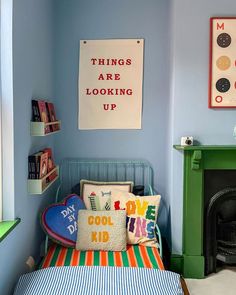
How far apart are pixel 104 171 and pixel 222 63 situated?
1.34m

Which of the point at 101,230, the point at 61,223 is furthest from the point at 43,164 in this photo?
the point at 101,230

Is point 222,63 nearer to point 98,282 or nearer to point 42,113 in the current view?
point 42,113

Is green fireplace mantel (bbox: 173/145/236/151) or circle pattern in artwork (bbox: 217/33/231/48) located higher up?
circle pattern in artwork (bbox: 217/33/231/48)

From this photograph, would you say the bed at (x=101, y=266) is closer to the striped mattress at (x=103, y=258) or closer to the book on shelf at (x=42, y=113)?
the striped mattress at (x=103, y=258)

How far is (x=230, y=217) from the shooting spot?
3023 mm

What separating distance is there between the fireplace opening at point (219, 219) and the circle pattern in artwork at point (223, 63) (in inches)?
32.9

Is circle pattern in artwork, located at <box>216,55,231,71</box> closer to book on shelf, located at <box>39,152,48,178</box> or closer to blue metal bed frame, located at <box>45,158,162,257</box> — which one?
blue metal bed frame, located at <box>45,158,162,257</box>

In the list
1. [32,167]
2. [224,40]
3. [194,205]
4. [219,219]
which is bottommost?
[219,219]

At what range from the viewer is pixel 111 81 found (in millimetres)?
3111

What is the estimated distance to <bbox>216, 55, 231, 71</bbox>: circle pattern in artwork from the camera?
8.86 feet

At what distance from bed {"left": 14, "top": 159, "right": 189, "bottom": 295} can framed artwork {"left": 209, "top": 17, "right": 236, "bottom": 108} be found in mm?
889

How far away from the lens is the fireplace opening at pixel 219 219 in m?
2.81

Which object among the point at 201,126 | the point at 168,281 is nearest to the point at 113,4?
the point at 201,126

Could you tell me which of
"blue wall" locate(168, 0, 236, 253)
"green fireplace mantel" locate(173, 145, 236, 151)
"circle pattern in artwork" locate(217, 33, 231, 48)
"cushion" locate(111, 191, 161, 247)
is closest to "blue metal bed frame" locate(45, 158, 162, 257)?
"cushion" locate(111, 191, 161, 247)
